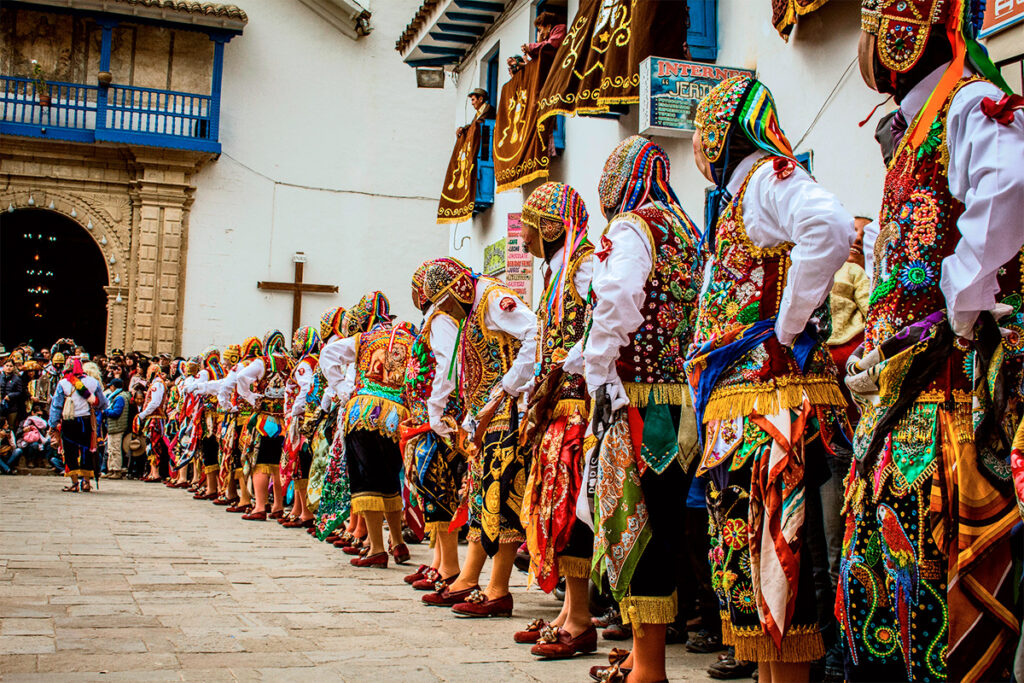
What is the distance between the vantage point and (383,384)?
8.56 metres

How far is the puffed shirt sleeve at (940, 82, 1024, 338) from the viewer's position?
255cm

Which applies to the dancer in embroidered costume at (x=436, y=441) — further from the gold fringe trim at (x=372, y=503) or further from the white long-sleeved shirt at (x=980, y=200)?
the white long-sleeved shirt at (x=980, y=200)

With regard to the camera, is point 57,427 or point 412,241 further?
point 412,241

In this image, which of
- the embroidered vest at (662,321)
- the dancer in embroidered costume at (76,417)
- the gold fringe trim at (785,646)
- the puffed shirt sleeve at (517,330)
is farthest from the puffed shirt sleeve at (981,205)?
the dancer in embroidered costume at (76,417)

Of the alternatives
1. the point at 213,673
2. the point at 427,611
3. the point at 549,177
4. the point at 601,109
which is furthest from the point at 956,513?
the point at 549,177

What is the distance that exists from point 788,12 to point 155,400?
1453 centimetres

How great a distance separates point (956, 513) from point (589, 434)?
2357 mm

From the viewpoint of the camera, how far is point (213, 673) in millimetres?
4465

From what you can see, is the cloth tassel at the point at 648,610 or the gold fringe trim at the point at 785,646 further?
the cloth tassel at the point at 648,610

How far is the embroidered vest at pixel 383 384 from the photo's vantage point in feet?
27.5

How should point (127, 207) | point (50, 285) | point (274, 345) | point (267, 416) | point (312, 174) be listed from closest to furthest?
point (267, 416) → point (274, 345) → point (127, 207) → point (312, 174) → point (50, 285)

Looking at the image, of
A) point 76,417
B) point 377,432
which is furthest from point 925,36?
point 76,417

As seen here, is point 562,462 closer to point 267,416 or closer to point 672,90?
point 672,90

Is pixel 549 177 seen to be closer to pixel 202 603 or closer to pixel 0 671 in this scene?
pixel 202 603
